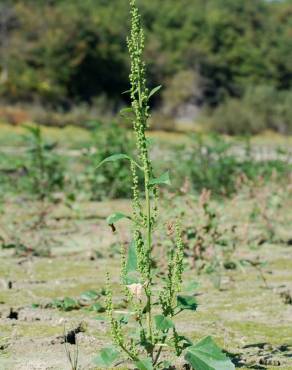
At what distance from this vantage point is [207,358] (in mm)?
2143

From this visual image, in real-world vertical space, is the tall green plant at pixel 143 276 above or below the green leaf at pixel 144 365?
above

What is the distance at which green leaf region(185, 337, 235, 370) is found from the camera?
2.11 metres

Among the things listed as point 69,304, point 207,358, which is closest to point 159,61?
point 69,304

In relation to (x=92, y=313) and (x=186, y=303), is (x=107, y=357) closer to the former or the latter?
Result: (x=186, y=303)

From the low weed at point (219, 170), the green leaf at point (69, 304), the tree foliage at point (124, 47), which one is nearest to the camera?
the green leaf at point (69, 304)

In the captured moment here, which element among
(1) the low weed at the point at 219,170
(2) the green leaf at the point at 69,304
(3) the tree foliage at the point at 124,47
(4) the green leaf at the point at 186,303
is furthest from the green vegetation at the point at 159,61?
(4) the green leaf at the point at 186,303

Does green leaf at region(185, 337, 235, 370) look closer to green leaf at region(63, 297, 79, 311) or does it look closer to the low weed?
green leaf at region(63, 297, 79, 311)

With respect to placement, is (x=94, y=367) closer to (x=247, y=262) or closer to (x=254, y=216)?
(x=247, y=262)

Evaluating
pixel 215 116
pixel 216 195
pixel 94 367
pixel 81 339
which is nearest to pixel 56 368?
pixel 94 367

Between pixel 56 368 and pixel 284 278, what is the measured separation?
1888mm

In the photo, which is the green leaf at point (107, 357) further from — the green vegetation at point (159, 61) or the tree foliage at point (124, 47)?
the tree foliage at point (124, 47)

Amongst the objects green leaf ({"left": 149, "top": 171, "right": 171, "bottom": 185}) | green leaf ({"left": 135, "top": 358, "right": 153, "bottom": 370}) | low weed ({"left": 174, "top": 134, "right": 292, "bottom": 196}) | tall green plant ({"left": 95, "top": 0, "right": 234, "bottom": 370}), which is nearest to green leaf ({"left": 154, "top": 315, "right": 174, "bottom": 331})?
tall green plant ({"left": 95, "top": 0, "right": 234, "bottom": 370})

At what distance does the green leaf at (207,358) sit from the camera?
2111 mm

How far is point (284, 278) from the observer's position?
4125 mm
